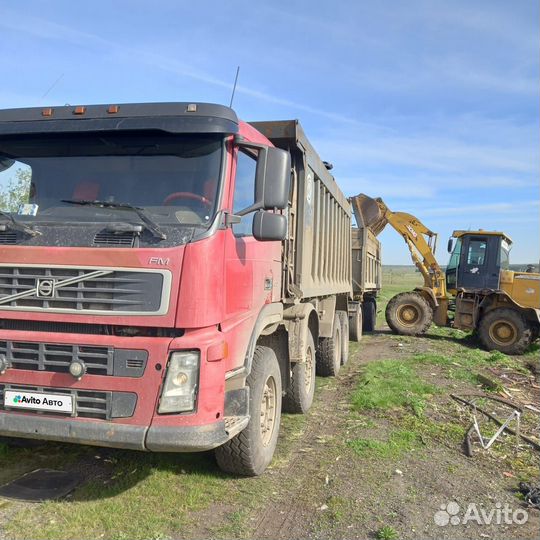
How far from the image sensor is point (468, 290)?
42.6 feet

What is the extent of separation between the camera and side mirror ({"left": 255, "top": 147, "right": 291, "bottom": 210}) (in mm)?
3578

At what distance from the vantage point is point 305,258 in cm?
549

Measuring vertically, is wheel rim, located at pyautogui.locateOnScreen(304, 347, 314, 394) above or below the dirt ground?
above

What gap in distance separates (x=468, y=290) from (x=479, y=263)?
0.78 metres

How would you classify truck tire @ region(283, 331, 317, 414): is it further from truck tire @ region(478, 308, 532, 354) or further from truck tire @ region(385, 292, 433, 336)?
truck tire @ region(385, 292, 433, 336)

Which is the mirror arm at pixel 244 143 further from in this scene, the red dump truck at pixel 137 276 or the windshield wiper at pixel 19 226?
the windshield wiper at pixel 19 226

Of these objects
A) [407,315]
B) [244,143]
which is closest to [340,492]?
[244,143]

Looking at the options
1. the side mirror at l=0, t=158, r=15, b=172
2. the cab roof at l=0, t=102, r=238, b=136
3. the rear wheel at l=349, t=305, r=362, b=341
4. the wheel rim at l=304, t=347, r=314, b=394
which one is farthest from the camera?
the rear wheel at l=349, t=305, r=362, b=341

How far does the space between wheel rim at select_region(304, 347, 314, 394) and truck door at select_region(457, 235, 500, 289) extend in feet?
27.1

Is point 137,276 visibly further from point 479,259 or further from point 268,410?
point 479,259

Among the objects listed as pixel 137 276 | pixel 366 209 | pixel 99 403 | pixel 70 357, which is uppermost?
pixel 366 209

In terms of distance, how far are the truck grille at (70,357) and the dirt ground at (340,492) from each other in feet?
3.29

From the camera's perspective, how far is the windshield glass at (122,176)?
11.3 ft

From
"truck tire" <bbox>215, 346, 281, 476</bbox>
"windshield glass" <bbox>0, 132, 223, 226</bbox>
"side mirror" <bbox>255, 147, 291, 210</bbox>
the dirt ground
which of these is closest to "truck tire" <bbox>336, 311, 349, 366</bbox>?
the dirt ground
